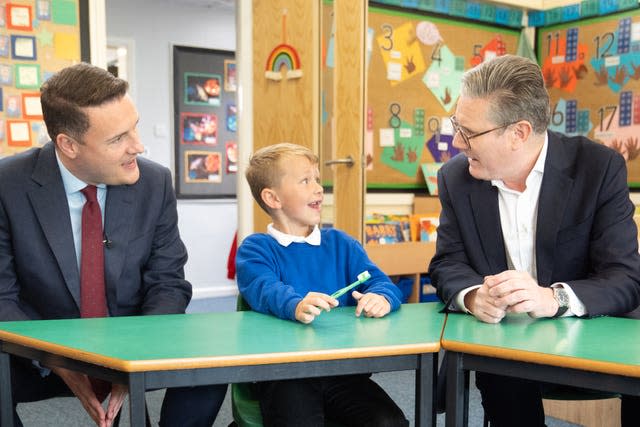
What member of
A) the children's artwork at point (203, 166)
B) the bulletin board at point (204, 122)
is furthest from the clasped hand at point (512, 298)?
the children's artwork at point (203, 166)

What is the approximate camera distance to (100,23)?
3.36m

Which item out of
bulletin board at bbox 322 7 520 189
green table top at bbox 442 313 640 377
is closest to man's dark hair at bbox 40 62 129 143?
green table top at bbox 442 313 640 377

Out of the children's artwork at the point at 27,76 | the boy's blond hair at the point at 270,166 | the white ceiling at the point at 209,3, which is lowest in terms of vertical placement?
the boy's blond hair at the point at 270,166

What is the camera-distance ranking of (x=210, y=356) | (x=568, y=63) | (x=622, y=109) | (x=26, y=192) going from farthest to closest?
(x=568, y=63) < (x=622, y=109) < (x=26, y=192) < (x=210, y=356)

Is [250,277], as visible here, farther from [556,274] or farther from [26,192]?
[556,274]

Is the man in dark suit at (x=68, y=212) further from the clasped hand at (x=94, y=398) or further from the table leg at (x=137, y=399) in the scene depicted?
the table leg at (x=137, y=399)

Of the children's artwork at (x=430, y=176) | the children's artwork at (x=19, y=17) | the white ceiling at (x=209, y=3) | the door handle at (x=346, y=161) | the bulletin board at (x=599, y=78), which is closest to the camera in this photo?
the children's artwork at (x=19, y=17)

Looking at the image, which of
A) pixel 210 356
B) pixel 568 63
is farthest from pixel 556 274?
pixel 568 63

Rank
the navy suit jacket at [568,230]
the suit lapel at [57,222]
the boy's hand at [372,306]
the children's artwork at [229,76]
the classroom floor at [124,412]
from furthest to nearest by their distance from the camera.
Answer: the children's artwork at [229,76], the classroom floor at [124,412], the suit lapel at [57,222], the navy suit jacket at [568,230], the boy's hand at [372,306]

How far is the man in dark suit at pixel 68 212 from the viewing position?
1.71 m

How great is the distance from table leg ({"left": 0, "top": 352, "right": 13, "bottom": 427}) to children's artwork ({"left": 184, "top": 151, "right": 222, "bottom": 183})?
4.19 meters

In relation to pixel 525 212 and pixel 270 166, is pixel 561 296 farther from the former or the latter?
pixel 270 166

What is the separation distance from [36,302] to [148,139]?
3.78 meters

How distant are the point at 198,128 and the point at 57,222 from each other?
3921 millimetres
